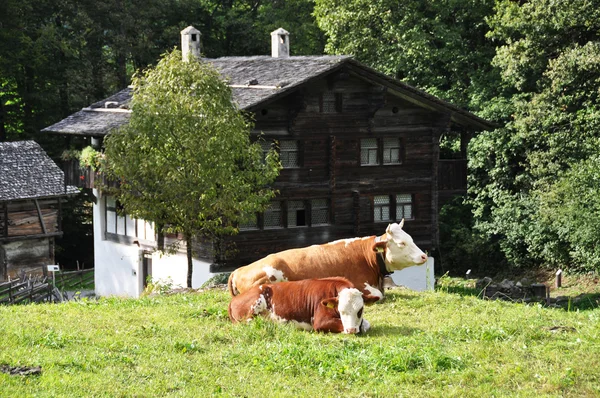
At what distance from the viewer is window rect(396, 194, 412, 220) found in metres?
39.4

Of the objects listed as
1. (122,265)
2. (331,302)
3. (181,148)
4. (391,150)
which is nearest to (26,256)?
(122,265)

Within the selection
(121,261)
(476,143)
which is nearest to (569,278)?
(476,143)

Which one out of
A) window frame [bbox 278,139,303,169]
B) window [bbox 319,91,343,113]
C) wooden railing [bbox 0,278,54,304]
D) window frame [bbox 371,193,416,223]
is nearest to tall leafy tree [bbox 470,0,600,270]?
window frame [bbox 371,193,416,223]

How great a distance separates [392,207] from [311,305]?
80.0 ft

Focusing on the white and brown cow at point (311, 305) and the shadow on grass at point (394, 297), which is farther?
the shadow on grass at point (394, 297)

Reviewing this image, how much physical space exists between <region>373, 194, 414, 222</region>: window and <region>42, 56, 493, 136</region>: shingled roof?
11.7 ft

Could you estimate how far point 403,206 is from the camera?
39.6 m

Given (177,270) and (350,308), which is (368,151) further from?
(350,308)

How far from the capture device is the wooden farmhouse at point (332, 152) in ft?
118

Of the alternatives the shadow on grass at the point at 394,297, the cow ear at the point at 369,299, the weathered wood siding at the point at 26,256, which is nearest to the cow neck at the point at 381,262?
the shadow on grass at the point at 394,297

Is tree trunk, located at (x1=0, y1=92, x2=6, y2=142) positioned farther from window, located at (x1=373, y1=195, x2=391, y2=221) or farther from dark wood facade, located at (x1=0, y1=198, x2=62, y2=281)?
window, located at (x1=373, y1=195, x2=391, y2=221)

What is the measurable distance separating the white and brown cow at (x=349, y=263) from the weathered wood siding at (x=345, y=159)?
17749 mm

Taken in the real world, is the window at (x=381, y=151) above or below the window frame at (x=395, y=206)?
above

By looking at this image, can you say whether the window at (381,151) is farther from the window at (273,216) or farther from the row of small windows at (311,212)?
the window at (273,216)
